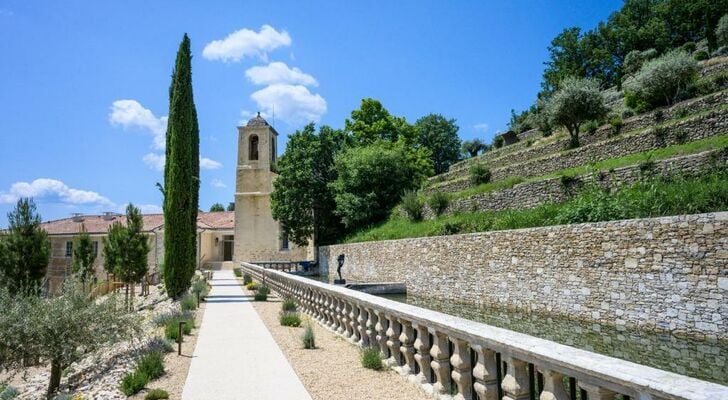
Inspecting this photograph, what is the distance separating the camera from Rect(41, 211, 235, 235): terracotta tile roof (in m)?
41.7

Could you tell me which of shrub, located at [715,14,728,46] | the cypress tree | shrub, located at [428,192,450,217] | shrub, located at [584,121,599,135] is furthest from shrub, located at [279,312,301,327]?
shrub, located at [715,14,728,46]

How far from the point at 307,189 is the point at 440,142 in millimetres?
26495

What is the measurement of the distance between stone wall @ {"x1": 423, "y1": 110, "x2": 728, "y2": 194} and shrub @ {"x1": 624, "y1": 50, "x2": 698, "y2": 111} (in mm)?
4991

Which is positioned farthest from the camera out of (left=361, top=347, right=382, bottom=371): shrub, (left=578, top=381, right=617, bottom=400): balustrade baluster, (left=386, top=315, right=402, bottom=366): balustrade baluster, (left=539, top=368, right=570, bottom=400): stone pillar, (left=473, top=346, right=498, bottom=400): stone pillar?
(left=361, top=347, right=382, bottom=371): shrub

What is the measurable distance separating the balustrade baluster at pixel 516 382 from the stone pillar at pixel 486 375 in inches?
10.3

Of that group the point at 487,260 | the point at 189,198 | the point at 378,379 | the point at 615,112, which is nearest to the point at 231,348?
the point at 378,379

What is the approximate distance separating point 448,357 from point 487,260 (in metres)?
10.4

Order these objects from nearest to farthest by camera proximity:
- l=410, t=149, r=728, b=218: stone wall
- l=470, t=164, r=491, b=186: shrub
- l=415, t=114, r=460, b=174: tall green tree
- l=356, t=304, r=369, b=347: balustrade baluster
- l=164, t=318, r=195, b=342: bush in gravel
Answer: l=356, t=304, r=369, b=347: balustrade baluster → l=164, t=318, r=195, b=342: bush in gravel → l=410, t=149, r=728, b=218: stone wall → l=470, t=164, r=491, b=186: shrub → l=415, t=114, r=460, b=174: tall green tree

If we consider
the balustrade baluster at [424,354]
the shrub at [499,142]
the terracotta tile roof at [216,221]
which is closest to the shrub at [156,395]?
the balustrade baluster at [424,354]

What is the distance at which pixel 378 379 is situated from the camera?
18.5ft

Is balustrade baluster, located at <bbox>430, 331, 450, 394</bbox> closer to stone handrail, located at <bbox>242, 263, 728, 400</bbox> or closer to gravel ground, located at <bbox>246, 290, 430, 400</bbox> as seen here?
stone handrail, located at <bbox>242, 263, 728, 400</bbox>

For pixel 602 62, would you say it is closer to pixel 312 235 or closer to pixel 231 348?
pixel 312 235

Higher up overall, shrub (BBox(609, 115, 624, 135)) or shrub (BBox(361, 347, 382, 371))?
shrub (BBox(609, 115, 624, 135))

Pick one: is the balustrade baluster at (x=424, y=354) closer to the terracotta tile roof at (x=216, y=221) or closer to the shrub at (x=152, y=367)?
the shrub at (x=152, y=367)
